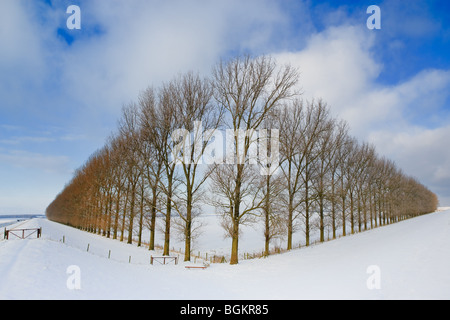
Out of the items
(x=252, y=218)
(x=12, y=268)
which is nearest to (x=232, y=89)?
(x=252, y=218)

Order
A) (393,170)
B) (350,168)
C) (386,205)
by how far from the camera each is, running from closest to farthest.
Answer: (350,168) → (386,205) → (393,170)

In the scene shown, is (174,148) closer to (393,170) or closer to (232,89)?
(232,89)

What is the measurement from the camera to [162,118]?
1848cm

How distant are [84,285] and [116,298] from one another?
1.92m

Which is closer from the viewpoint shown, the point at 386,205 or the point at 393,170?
the point at 386,205

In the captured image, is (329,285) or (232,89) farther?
(232,89)

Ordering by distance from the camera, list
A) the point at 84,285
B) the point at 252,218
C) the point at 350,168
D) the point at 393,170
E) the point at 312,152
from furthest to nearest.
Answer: the point at 393,170 < the point at 350,168 < the point at 312,152 < the point at 252,218 < the point at 84,285

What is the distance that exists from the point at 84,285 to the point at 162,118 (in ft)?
41.3

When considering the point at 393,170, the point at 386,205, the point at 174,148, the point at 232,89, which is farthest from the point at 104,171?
the point at 393,170

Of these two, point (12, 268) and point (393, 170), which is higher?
point (393, 170)
